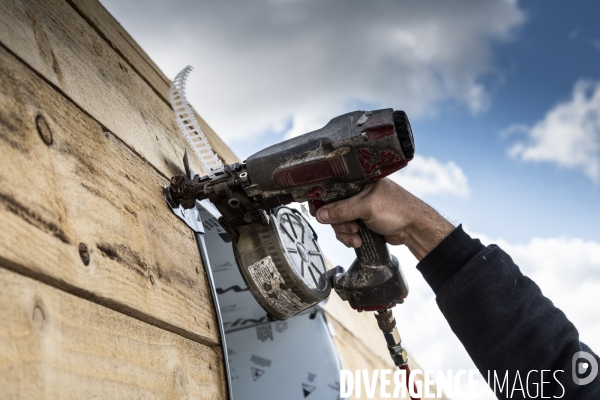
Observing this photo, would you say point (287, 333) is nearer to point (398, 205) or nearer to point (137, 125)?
point (398, 205)

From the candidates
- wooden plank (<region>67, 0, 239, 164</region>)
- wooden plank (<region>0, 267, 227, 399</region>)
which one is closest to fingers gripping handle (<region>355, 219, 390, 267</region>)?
wooden plank (<region>0, 267, 227, 399</region>)

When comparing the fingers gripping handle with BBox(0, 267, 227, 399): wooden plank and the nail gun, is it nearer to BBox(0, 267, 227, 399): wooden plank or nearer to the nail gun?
the nail gun

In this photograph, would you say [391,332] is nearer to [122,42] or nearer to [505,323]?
[505,323]

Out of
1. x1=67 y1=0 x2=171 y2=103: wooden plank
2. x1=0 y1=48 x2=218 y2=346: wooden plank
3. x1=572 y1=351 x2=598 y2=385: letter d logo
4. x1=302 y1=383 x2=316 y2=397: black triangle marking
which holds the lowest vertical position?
x1=572 y1=351 x2=598 y2=385: letter d logo

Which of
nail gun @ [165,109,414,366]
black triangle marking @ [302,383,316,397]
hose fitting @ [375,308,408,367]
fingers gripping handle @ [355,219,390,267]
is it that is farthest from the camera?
black triangle marking @ [302,383,316,397]

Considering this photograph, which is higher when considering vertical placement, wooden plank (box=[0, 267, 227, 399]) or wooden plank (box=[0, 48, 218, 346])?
wooden plank (box=[0, 48, 218, 346])

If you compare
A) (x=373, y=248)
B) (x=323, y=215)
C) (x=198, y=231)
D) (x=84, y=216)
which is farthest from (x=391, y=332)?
(x=84, y=216)

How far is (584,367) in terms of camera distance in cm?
102

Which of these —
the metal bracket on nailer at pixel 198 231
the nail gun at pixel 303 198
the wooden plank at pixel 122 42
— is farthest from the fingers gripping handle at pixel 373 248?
the wooden plank at pixel 122 42

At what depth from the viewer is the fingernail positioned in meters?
1.14

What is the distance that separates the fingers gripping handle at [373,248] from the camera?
3.96ft

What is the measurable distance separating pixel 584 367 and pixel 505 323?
0.51ft

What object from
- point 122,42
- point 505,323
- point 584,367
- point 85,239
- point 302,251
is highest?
point 122,42

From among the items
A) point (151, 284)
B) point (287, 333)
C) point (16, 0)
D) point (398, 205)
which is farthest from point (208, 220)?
point (16, 0)
